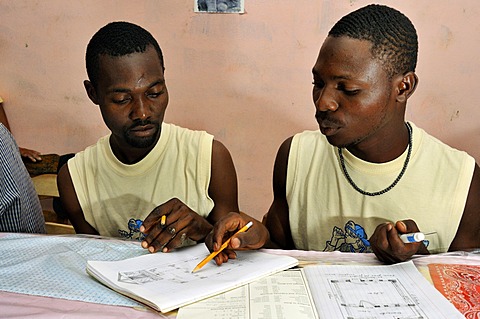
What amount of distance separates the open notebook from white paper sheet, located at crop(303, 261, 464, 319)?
8 centimetres

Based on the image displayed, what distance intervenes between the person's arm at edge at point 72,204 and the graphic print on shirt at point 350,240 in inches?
23.2

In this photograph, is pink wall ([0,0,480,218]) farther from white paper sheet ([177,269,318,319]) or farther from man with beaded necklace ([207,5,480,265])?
white paper sheet ([177,269,318,319])

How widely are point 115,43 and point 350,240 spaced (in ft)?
2.19

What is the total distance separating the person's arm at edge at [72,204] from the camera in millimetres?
1342

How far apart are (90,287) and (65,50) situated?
57.5 inches

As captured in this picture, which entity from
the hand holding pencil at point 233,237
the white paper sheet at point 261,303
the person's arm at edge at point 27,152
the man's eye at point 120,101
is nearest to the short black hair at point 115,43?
the man's eye at point 120,101

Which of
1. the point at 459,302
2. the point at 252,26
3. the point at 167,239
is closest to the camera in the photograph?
the point at 459,302

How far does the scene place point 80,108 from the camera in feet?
6.83

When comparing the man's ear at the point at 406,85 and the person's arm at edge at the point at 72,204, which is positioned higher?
the man's ear at the point at 406,85

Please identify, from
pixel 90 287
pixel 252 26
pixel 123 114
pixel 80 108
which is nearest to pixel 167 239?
pixel 90 287

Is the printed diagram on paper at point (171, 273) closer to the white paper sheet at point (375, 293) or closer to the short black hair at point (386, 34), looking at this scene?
the white paper sheet at point (375, 293)

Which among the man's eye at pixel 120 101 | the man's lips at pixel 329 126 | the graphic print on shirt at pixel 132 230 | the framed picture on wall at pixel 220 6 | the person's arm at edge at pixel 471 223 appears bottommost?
the graphic print on shirt at pixel 132 230

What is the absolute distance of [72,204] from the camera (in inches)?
53.2

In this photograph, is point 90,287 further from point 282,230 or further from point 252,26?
point 252,26
